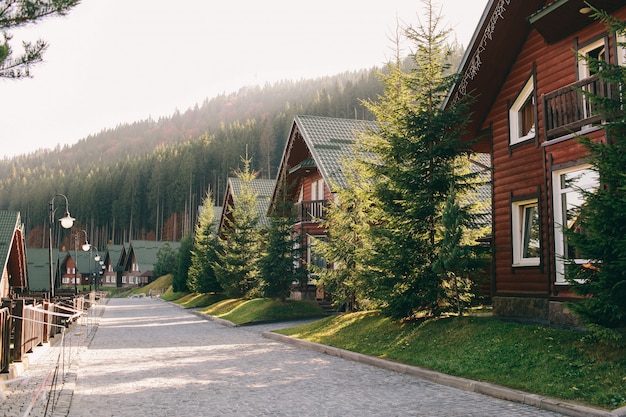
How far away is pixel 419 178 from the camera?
621 inches

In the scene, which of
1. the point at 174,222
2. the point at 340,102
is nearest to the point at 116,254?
the point at 174,222

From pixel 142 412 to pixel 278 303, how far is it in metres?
19.9

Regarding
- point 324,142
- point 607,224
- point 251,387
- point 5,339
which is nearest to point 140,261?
point 324,142

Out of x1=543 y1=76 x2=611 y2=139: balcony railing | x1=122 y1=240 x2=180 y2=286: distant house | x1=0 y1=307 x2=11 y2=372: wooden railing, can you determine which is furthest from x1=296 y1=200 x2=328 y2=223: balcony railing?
x1=122 y1=240 x2=180 y2=286: distant house

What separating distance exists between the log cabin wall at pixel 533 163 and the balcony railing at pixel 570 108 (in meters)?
0.27

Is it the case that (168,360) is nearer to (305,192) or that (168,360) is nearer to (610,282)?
(610,282)

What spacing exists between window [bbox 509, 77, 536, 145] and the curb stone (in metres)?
7.34

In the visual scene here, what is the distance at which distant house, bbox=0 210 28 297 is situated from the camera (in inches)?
1310

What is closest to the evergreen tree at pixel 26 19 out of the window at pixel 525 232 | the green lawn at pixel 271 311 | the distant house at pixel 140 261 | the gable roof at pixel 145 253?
the window at pixel 525 232

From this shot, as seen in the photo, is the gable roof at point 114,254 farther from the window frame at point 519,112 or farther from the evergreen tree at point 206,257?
the window frame at point 519,112

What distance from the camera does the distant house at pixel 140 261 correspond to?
97450mm

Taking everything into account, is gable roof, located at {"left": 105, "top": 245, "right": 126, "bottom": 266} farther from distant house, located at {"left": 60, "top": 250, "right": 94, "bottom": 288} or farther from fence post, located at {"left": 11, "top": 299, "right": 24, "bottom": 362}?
fence post, located at {"left": 11, "top": 299, "right": 24, "bottom": 362}

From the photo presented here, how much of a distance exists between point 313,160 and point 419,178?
15303 mm

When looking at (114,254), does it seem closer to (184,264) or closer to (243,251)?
(184,264)
